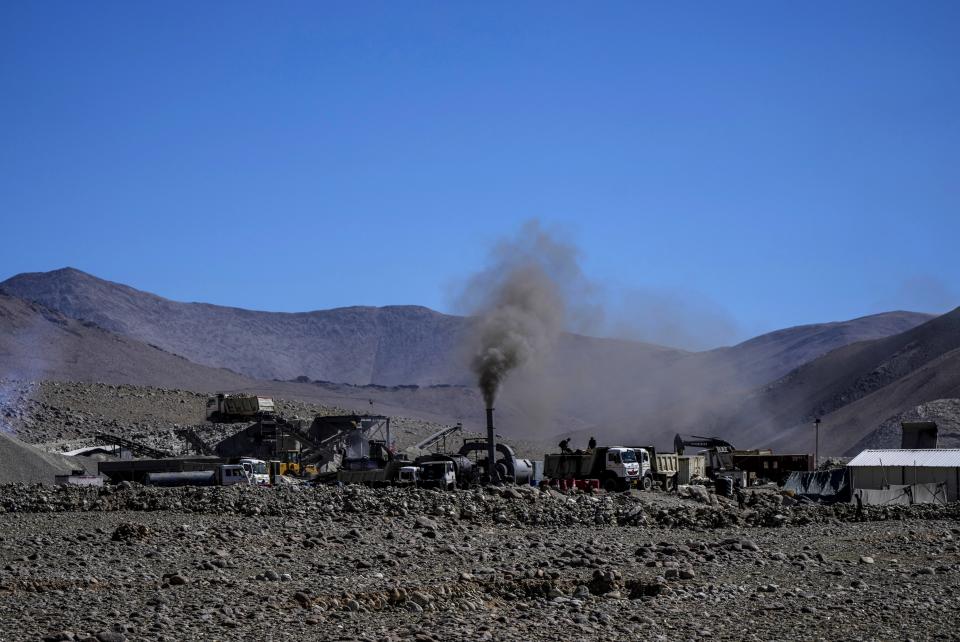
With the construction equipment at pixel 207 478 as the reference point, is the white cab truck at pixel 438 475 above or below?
above

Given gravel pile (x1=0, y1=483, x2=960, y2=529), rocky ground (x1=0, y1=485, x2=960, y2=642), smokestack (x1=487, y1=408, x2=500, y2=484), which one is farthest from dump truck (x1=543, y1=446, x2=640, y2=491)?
rocky ground (x1=0, y1=485, x2=960, y2=642)

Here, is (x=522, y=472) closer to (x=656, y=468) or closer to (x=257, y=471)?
(x=656, y=468)

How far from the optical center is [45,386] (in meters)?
103

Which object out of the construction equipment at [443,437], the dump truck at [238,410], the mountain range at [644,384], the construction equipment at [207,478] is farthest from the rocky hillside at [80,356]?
the construction equipment at [207,478]

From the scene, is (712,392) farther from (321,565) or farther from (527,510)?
(321,565)

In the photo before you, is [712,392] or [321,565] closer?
[321,565]

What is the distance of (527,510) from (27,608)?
15.9 metres

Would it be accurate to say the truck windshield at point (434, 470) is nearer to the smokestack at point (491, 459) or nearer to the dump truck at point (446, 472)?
the dump truck at point (446, 472)

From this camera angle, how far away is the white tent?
40094 mm

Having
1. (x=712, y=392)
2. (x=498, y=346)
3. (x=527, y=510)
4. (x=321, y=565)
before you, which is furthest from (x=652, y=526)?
(x=712, y=392)

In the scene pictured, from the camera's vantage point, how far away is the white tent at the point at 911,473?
40.1m

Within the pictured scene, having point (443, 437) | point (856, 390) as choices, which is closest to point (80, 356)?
point (443, 437)

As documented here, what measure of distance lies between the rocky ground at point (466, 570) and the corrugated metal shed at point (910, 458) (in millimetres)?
11386

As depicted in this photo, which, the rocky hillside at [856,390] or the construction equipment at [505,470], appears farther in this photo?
the rocky hillside at [856,390]
